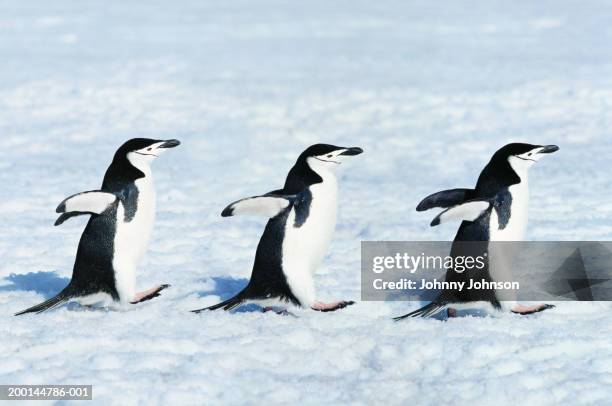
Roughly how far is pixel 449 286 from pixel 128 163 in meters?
1.45

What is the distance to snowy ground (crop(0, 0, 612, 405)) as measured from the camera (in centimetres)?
371

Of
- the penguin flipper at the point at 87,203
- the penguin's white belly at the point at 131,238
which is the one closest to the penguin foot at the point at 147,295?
the penguin's white belly at the point at 131,238

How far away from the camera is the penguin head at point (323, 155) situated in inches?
165

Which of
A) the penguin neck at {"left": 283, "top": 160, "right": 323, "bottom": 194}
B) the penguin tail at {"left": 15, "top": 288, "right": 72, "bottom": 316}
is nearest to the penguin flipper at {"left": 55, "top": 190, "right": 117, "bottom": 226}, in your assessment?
the penguin tail at {"left": 15, "top": 288, "right": 72, "bottom": 316}

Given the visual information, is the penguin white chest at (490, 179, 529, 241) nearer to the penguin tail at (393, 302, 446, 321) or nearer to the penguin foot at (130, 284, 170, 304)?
the penguin tail at (393, 302, 446, 321)

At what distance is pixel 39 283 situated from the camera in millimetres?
4836

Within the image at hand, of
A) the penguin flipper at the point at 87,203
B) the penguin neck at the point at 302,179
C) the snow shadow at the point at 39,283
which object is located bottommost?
the snow shadow at the point at 39,283

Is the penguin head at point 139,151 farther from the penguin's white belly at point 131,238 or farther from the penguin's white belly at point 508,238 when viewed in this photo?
the penguin's white belly at point 508,238

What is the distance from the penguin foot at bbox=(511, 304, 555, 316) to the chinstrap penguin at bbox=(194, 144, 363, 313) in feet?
2.61

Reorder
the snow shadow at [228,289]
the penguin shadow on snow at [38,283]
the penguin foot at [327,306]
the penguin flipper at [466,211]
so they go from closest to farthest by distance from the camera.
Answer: the penguin flipper at [466,211], the penguin foot at [327,306], the snow shadow at [228,289], the penguin shadow on snow at [38,283]

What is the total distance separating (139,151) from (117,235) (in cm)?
37

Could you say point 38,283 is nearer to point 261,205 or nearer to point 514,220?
point 261,205

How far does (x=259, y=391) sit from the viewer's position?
11.6 ft

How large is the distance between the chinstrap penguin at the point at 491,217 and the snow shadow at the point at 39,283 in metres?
1.69
